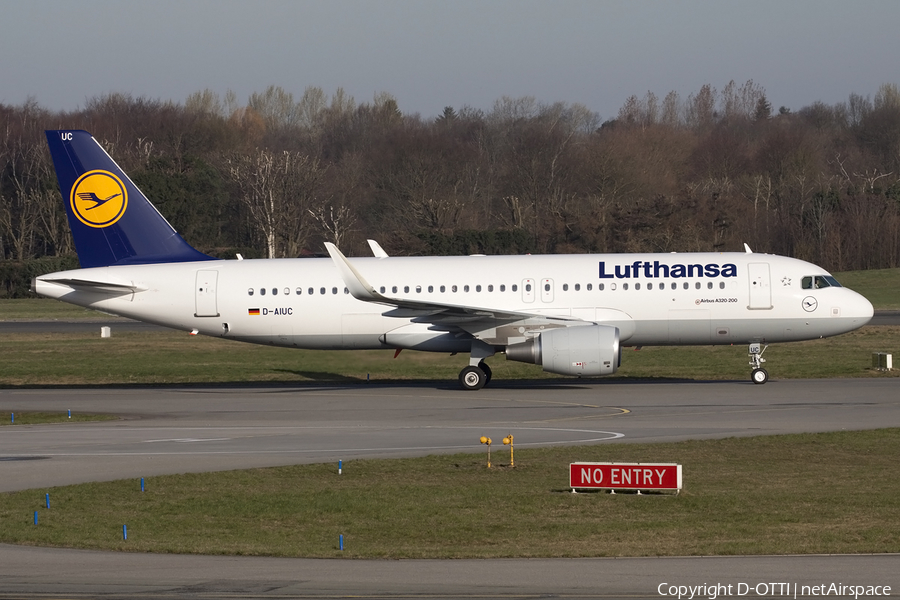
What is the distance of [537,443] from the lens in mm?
24203

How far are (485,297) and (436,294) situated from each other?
1.58 m

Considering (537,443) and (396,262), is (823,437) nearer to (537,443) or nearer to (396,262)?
(537,443)

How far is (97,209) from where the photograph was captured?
1430 inches

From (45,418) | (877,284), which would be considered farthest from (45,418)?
(877,284)

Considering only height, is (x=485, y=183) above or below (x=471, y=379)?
above

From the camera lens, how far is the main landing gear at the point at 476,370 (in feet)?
115

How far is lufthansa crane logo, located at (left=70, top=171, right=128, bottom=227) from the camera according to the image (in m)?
36.3

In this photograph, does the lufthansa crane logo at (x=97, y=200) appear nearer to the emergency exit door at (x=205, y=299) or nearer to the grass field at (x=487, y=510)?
the emergency exit door at (x=205, y=299)

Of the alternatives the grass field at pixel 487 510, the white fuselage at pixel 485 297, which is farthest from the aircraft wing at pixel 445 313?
the grass field at pixel 487 510

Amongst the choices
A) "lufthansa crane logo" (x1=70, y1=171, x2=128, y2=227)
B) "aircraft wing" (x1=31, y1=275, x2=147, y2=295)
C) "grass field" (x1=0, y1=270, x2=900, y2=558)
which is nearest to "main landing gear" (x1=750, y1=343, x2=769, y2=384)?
"grass field" (x1=0, y1=270, x2=900, y2=558)

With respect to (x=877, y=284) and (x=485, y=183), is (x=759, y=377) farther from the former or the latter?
(x=485, y=183)

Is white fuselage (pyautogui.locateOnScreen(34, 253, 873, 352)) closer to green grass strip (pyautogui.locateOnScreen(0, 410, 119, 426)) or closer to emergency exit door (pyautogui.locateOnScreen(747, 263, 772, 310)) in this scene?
emergency exit door (pyautogui.locateOnScreen(747, 263, 772, 310))

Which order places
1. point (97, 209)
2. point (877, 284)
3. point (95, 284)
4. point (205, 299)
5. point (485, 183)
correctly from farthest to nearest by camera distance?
point (485, 183)
point (877, 284)
point (97, 209)
point (205, 299)
point (95, 284)

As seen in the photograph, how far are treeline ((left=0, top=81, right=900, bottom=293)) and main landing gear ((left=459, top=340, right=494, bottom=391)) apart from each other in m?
45.3
